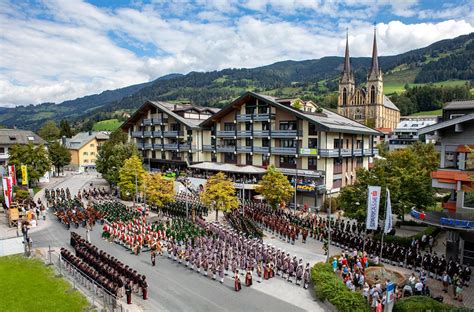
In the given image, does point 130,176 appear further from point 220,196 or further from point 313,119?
point 313,119

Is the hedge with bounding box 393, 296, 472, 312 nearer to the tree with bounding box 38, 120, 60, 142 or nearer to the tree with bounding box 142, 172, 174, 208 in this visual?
the tree with bounding box 142, 172, 174, 208

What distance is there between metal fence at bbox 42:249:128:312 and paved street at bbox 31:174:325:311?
1.60 metres

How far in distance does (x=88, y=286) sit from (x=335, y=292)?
47.9ft

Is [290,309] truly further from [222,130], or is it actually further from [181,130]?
[181,130]

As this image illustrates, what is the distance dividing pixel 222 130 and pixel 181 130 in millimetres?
9000

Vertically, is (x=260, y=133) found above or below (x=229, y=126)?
below

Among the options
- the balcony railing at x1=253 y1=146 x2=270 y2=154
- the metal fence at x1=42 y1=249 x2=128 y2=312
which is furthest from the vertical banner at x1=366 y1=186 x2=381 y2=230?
the balcony railing at x1=253 y1=146 x2=270 y2=154

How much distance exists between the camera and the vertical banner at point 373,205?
75.2ft

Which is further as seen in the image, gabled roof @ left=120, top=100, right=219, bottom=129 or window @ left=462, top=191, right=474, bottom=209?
gabled roof @ left=120, top=100, right=219, bottom=129

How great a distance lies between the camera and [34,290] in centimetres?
2086

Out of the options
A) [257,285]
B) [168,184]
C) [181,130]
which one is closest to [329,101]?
[181,130]

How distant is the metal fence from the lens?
60.4ft

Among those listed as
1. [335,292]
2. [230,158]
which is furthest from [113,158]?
[335,292]

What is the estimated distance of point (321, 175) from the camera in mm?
43031
